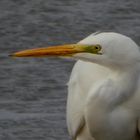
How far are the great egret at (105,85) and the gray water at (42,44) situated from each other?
127 cm

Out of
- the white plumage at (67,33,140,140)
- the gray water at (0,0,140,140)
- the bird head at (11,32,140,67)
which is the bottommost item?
the gray water at (0,0,140,140)

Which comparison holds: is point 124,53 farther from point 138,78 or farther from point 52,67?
point 52,67

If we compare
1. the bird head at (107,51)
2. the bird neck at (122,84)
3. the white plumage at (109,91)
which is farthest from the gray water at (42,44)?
the bird head at (107,51)

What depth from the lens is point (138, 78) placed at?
800 cm

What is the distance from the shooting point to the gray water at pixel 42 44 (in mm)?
9734

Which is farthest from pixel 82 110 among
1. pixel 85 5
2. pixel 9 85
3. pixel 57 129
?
pixel 85 5

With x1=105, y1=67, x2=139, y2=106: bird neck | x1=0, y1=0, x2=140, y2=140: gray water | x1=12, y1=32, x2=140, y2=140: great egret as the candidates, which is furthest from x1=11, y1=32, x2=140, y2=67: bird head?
x1=0, y1=0, x2=140, y2=140: gray water

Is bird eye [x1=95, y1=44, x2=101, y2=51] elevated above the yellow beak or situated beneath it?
elevated above

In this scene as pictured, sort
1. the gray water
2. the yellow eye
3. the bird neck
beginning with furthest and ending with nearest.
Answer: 1. the gray water
2. the bird neck
3. the yellow eye

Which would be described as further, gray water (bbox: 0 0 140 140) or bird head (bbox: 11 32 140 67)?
gray water (bbox: 0 0 140 140)

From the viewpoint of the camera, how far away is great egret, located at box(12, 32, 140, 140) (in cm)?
782

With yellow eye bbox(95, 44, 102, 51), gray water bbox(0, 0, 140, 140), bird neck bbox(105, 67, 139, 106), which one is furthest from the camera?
gray water bbox(0, 0, 140, 140)

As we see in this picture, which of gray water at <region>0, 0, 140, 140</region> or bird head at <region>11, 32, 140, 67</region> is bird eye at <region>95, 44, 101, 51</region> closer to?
bird head at <region>11, 32, 140, 67</region>

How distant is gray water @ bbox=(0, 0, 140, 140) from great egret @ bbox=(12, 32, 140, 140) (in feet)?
4.16
